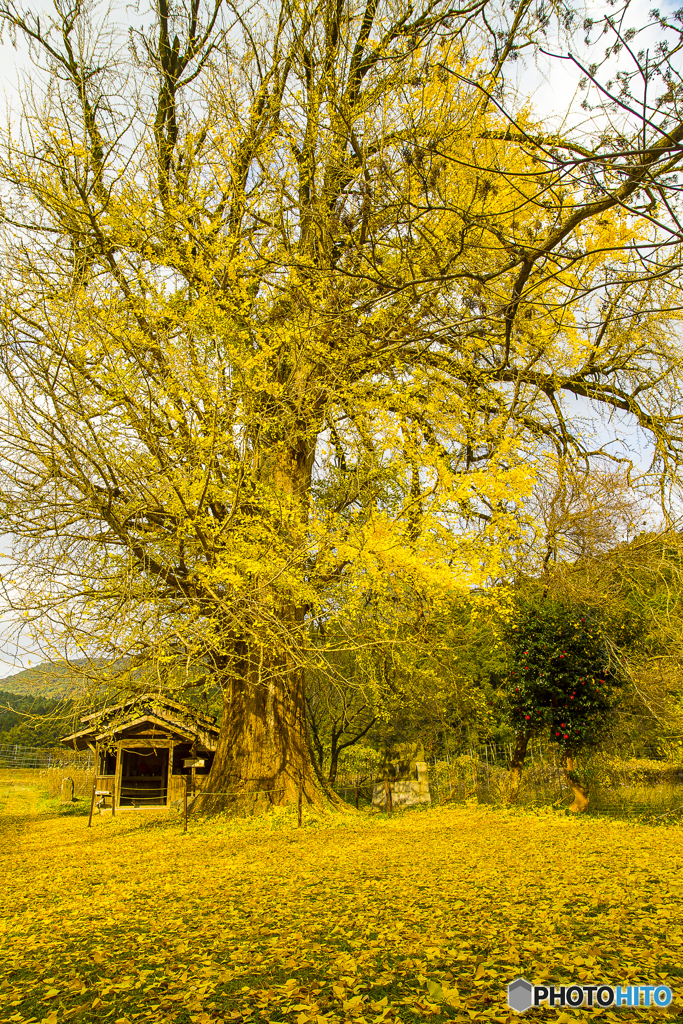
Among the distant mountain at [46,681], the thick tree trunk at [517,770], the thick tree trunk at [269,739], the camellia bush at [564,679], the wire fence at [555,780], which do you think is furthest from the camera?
the thick tree trunk at [517,770]

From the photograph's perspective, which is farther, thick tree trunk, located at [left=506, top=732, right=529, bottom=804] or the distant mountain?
thick tree trunk, located at [left=506, top=732, right=529, bottom=804]

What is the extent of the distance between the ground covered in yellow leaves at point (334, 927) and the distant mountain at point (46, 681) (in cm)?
172

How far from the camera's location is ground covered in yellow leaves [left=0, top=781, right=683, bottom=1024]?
2934 mm

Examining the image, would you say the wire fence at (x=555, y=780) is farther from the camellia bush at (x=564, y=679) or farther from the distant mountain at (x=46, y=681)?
the distant mountain at (x=46, y=681)

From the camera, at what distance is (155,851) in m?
7.67

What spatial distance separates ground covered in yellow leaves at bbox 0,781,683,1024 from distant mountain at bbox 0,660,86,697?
1.72m

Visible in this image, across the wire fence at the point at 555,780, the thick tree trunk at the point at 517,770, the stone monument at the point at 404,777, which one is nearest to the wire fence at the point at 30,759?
the stone monument at the point at 404,777

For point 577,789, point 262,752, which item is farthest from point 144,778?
point 577,789

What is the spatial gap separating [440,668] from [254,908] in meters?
7.87

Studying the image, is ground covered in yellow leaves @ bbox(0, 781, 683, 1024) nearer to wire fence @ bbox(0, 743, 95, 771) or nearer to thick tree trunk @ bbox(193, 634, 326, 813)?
thick tree trunk @ bbox(193, 634, 326, 813)

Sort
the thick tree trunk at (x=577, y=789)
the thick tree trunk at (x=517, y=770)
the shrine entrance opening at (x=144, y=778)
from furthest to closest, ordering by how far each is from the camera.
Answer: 1. the shrine entrance opening at (x=144, y=778)
2. the thick tree trunk at (x=517, y=770)
3. the thick tree trunk at (x=577, y=789)

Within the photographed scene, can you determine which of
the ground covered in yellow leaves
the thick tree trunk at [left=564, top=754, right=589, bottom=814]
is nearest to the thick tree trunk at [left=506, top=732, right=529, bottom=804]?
the thick tree trunk at [left=564, top=754, right=589, bottom=814]

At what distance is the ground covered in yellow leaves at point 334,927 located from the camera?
293cm

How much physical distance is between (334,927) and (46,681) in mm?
3692
